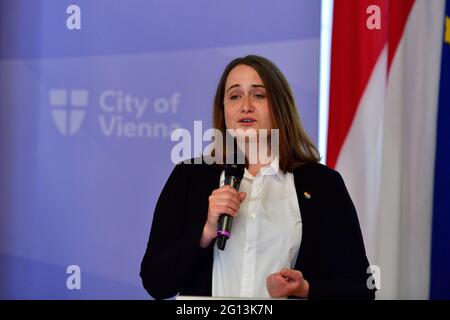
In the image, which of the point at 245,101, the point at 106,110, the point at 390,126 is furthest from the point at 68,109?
the point at 390,126

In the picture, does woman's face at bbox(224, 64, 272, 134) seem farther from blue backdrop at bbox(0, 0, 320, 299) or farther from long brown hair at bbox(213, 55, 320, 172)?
blue backdrop at bbox(0, 0, 320, 299)

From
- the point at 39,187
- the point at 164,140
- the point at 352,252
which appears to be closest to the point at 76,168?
the point at 39,187

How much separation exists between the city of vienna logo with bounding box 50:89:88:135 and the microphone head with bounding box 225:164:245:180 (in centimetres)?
124

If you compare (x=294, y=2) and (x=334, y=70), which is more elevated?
(x=294, y=2)

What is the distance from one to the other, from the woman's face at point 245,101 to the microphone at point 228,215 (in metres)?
0.16

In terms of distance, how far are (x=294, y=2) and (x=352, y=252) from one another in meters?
1.51

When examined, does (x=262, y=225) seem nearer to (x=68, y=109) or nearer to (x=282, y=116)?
(x=282, y=116)

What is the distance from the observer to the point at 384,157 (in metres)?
2.67

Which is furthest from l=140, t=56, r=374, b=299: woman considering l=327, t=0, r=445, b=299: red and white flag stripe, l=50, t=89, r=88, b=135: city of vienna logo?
l=50, t=89, r=88, b=135: city of vienna logo

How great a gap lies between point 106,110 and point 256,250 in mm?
1362

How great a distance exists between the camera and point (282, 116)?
1.98m

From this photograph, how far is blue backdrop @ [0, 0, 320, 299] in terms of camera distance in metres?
2.83

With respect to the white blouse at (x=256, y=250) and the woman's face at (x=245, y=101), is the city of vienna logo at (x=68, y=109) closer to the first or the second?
the woman's face at (x=245, y=101)
